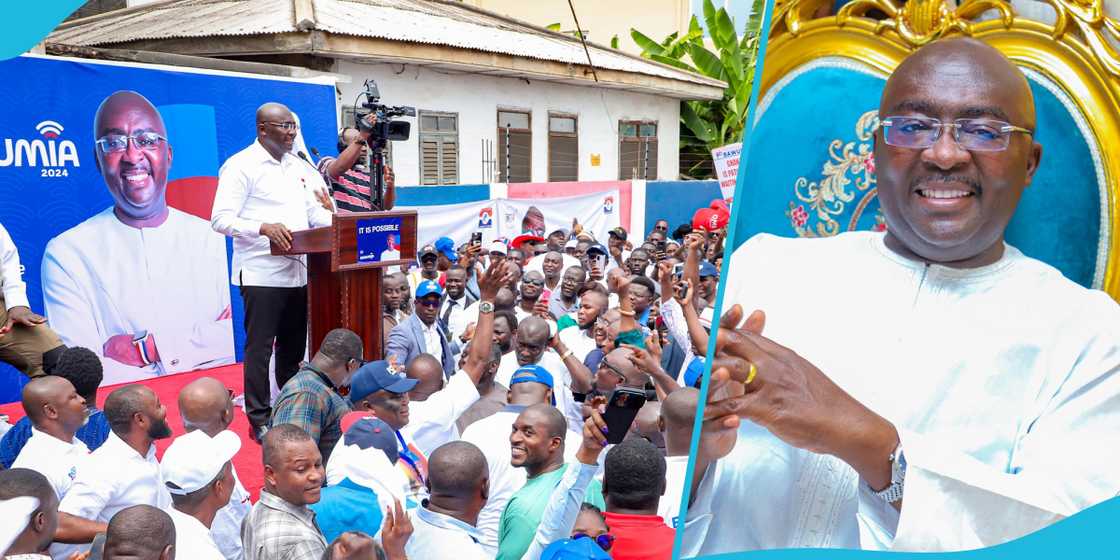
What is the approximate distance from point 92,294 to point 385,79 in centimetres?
471

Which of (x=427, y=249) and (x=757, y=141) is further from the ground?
(x=757, y=141)

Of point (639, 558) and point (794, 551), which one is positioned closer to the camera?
point (794, 551)

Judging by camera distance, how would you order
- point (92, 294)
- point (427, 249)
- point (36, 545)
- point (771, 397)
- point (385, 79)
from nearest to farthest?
1. point (771, 397)
2. point (36, 545)
3. point (92, 294)
4. point (427, 249)
5. point (385, 79)

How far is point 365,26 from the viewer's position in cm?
972

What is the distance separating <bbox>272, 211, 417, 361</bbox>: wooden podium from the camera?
13.9 feet

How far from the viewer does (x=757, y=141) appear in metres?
1.91

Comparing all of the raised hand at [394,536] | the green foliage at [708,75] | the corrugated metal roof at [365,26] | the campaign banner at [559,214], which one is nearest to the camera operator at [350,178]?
the raised hand at [394,536]

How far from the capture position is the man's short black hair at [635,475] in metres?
2.47

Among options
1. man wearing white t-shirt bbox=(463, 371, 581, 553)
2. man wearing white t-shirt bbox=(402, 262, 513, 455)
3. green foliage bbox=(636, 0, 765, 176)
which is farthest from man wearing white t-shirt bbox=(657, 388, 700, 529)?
green foliage bbox=(636, 0, 765, 176)

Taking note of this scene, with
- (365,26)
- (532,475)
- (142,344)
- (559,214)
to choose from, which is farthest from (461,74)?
(532,475)

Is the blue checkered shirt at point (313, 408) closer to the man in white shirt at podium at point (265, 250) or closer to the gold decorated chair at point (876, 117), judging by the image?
the man in white shirt at podium at point (265, 250)

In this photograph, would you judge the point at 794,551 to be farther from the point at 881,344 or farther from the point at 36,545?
the point at 36,545

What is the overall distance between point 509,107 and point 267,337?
7517 mm

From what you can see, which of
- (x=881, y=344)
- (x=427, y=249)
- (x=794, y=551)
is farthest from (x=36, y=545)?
(x=427, y=249)
